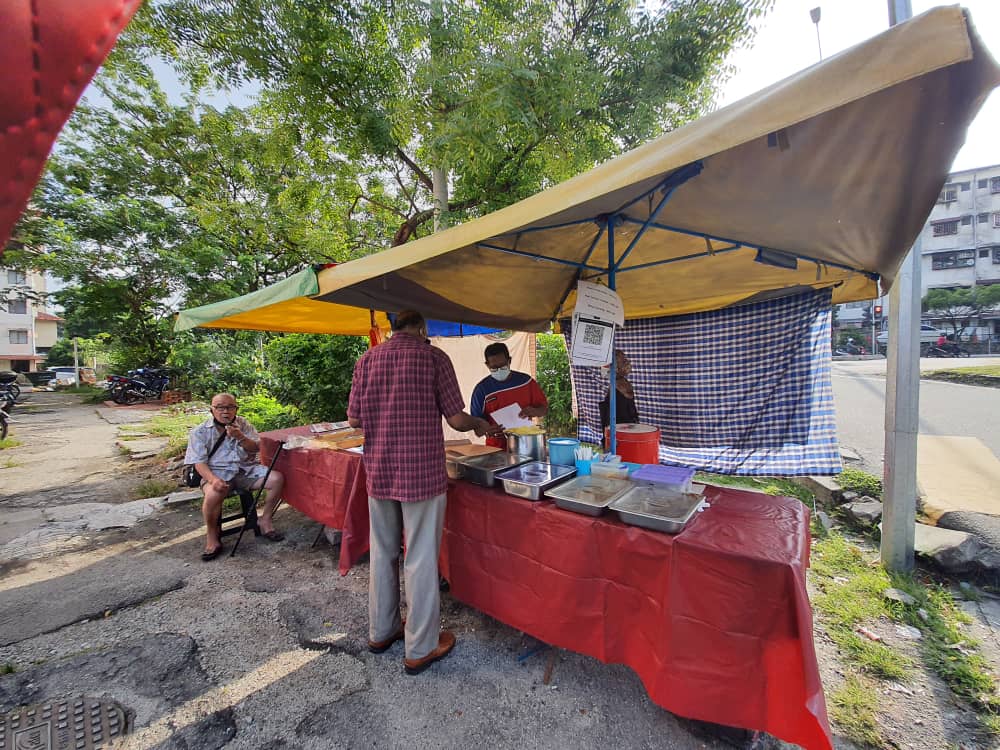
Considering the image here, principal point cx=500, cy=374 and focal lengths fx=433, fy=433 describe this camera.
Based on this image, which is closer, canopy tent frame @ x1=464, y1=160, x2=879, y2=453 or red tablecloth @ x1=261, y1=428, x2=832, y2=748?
red tablecloth @ x1=261, y1=428, x2=832, y2=748

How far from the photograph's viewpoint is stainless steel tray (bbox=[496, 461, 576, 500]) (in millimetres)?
2338

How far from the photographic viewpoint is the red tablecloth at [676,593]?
1610 mm

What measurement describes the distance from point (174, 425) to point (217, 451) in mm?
7716

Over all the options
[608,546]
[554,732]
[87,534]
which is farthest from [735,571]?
[87,534]

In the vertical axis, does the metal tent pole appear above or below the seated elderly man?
above

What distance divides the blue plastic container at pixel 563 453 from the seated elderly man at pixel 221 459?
114 inches

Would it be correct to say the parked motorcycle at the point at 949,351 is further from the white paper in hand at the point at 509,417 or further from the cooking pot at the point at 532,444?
the cooking pot at the point at 532,444

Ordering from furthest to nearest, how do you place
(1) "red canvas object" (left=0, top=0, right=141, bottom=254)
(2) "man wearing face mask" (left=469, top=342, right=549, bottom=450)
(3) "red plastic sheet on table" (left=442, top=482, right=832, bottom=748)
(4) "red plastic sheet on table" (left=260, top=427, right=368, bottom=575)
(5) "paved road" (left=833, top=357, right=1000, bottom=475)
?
1. (5) "paved road" (left=833, top=357, right=1000, bottom=475)
2. (2) "man wearing face mask" (left=469, top=342, right=549, bottom=450)
3. (4) "red plastic sheet on table" (left=260, top=427, right=368, bottom=575)
4. (3) "red plastic sheet on table" (left=442, top=482, right=832, bottom=748)
5. (1) "red canvas object" (left=0, top=0, right=141, bottom=254)

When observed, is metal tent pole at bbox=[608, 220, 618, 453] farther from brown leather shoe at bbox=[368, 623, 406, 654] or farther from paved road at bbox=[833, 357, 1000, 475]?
paved road at bbox=[833, 357, 1000, 475]

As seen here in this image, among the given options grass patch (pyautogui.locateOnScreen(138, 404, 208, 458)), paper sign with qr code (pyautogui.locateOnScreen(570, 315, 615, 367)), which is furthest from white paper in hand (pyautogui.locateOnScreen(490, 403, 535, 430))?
grass patch (pyautogui.locateOnScreen(138, 404, 208, 458))

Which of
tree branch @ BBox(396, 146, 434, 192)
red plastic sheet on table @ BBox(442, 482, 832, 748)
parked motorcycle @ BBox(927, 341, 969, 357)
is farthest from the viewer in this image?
parked motorcycle @ BBox(927, 341, 969, 357)

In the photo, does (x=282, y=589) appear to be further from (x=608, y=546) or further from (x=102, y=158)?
(x=102, y=158)

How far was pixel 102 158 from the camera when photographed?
11.8 meters

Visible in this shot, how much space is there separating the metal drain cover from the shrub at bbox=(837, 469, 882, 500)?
6120mm
